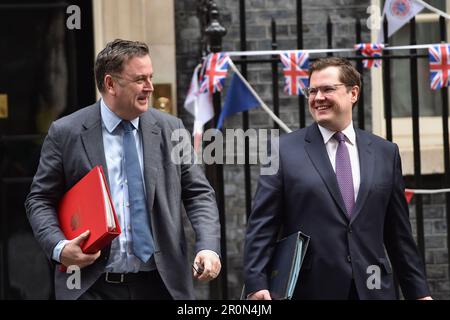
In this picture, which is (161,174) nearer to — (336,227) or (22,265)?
(336,227)

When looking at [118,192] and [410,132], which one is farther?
[410,132]

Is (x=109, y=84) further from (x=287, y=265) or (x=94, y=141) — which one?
(x=287, y=265)

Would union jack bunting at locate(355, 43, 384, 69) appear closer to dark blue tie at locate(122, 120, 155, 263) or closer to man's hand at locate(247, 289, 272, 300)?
man's hand at locate(247, 289, 272, 300)

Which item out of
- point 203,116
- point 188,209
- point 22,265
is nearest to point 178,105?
point 203,116

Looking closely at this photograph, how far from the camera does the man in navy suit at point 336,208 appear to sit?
5.17 metres

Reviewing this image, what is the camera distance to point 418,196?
24.1ft

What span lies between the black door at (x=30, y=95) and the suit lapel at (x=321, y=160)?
131 inches

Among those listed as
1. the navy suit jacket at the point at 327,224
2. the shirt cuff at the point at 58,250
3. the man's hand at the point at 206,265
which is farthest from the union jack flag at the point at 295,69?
the shirt cuff at the point at 58,250

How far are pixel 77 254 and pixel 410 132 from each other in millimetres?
4380

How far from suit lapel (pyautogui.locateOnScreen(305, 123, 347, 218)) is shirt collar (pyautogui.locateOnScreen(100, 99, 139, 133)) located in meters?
0.88

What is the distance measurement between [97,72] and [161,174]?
0.54 metres

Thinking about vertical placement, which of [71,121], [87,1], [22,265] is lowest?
[22,265]

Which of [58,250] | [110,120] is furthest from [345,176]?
[58,250]

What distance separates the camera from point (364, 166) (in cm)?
527
